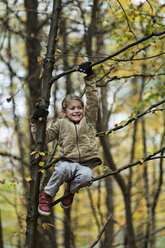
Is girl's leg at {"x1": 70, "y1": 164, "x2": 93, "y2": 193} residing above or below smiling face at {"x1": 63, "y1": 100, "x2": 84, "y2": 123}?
below

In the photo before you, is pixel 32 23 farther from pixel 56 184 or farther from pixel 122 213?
pixel 122 213

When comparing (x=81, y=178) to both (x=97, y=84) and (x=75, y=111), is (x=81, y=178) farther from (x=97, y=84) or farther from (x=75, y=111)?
(x=97, y=84)

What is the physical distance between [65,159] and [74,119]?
421 millimetres

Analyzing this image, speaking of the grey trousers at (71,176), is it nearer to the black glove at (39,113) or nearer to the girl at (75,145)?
the girl at (75,145)

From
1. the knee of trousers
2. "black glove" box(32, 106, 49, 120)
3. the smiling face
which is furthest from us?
the smiling face

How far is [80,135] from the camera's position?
2938 millimetres

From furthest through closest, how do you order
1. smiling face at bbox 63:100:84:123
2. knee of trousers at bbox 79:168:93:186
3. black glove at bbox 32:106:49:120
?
smiling face at bbox 63:100:84:123 → knee of trousers at bbox 79:168:93:186 → black glove at bbox 32:106:49:120

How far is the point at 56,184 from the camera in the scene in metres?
2.89

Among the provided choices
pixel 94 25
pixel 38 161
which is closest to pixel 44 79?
pixel 38 161

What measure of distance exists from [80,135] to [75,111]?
263mm

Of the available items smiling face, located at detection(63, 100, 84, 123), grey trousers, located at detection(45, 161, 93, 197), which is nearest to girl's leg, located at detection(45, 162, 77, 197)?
grey trousers, located at detection(45, 161, 93, 197)

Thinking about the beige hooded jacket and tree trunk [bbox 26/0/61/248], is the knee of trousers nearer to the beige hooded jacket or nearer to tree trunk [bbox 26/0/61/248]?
the beige hooded jacket

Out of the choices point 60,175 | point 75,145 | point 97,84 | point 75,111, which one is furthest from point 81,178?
point 97,84

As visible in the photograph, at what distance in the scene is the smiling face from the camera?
119 inches
